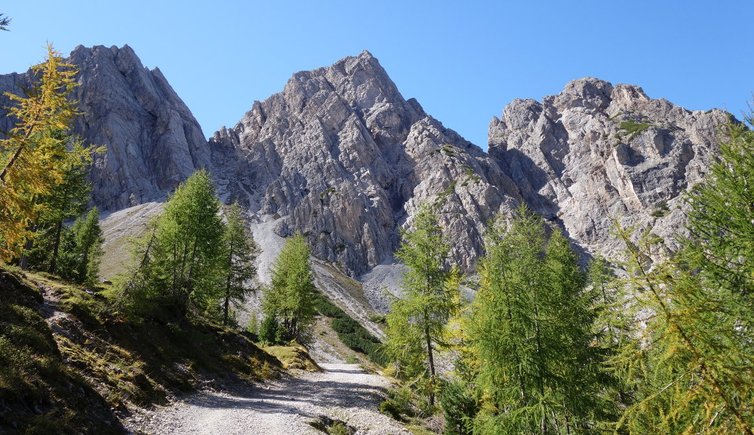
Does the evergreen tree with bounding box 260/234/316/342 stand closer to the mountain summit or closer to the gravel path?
the gravel path

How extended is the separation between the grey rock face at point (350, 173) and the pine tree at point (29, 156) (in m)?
126

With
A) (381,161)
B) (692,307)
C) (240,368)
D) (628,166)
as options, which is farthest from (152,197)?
(628,166)

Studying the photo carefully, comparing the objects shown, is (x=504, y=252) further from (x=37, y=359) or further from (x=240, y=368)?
(x=240, y=368)

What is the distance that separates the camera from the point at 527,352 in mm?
13141

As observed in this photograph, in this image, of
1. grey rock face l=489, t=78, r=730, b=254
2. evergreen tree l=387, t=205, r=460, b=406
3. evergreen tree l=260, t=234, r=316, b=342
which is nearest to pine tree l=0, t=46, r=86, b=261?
evergreen tree l=387, t=205, r=460, b=406

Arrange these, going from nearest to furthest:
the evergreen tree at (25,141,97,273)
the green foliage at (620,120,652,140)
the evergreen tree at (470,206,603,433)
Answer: the evergreen tree at (470,206,603,433), the evergreen tree at (25,141,97,273), the green foliage at (620,120,652,140)

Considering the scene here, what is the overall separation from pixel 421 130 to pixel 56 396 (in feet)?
598

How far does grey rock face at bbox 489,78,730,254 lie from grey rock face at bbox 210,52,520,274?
24394 millimetres

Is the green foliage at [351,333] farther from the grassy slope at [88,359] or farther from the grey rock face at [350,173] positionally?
the grey rock face at [350,173]

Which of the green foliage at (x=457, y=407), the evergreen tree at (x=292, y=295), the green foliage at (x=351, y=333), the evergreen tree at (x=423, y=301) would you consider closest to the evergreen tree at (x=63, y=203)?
the evergreen tree at (x=292, y=295)

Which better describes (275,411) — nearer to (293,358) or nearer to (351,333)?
(293,358)

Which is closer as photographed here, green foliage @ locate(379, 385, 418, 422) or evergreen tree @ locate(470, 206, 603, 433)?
evergreen tree @ locate(470, 206, 603, 433)

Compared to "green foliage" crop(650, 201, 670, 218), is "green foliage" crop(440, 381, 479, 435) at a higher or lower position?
lower

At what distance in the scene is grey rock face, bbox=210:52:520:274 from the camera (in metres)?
146
